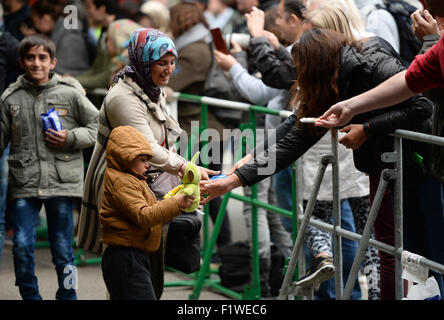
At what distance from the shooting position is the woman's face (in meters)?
4.56

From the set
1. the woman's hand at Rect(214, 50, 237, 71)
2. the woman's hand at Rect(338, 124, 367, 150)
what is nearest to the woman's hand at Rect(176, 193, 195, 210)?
the woman's hand at Rect(338, 124, 367, 150)

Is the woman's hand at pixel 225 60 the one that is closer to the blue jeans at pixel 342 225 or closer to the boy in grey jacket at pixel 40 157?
the blue jeans at pixel 342 225

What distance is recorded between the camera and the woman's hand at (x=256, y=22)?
5.91 m

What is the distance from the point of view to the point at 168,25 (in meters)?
8.20

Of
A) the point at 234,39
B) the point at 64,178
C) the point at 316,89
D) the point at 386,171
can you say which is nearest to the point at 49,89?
the point at 64,178

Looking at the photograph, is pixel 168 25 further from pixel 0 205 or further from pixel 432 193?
pixel 432 193

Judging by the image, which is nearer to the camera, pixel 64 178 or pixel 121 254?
pixel 121 254

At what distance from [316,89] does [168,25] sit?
413cm

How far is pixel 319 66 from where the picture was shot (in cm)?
426

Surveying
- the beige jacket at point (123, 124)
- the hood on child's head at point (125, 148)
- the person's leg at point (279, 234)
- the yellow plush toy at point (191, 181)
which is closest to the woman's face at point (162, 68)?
the beige jacket at point (123, 124)

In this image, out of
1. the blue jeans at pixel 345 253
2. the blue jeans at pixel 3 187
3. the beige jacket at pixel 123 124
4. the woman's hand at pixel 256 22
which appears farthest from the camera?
the blue jeans at pixel 3 187

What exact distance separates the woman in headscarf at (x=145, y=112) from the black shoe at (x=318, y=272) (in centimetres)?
83
